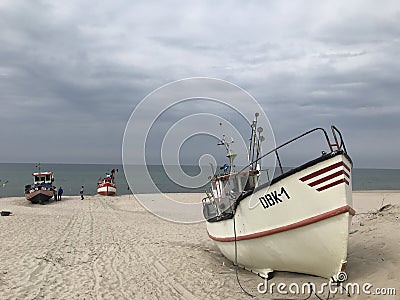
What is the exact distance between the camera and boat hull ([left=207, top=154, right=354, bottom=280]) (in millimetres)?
7207

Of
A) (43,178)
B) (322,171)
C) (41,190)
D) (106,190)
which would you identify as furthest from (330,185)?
(106,190)

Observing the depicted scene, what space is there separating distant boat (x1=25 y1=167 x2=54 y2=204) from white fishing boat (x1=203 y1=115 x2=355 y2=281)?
93.0 ft

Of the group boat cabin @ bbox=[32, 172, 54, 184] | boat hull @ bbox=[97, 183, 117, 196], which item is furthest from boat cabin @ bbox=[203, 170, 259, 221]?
boat hull @ bbox=[97, 183, 117, 196]

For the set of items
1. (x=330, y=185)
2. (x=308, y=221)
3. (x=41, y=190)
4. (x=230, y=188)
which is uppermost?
(x=330, y=185)

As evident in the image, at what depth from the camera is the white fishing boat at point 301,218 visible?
721cm

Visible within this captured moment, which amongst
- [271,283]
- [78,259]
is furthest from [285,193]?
[78,259]

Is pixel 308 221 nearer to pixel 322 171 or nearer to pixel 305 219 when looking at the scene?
pixel 305 219

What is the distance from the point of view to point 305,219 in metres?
7.50

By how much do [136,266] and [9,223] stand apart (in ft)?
36.4

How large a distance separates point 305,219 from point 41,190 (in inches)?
1206

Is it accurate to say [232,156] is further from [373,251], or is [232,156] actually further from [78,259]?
[78,259]

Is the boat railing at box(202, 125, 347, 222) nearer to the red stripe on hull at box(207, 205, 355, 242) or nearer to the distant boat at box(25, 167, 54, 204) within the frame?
the red stripe on hull at box(207, 205, 355, 242)

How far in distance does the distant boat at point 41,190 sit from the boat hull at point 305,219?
2887cm

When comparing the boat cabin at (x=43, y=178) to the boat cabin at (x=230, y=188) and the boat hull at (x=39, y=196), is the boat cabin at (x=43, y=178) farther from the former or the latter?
the boat cabin at (x=230, y=188)
